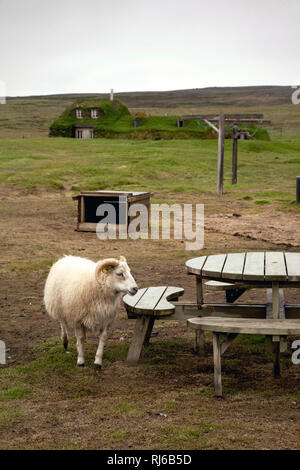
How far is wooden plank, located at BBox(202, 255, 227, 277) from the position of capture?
5863 mm

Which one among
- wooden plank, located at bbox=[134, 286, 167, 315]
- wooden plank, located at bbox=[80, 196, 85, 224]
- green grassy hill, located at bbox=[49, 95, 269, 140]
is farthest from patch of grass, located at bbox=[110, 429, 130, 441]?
green grassy hill, located at bbox=[49, 95, 269, 140]

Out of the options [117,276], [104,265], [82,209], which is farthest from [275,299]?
[82,209]

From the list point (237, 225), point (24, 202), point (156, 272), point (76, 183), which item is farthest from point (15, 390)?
Answer: point (76, 183)

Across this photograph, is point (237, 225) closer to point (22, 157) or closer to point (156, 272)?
point (156, 272)

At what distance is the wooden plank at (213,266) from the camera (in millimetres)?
5863

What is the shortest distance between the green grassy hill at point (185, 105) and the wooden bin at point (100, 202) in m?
69.7

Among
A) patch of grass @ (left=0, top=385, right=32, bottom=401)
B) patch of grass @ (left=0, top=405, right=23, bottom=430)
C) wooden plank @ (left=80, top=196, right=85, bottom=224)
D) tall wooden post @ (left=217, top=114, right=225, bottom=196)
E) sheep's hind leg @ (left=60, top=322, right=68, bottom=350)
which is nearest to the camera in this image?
patch of grass @ (left=0, top=405, right=23, bottom=430)

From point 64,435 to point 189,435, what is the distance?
0.97 meters

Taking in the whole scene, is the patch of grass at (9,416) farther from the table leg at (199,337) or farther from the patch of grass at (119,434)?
the table leg at (199,337)

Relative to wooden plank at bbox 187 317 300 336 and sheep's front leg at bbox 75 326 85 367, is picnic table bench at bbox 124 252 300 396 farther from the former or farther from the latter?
sheep's front leg at bbox 75 326 85 367

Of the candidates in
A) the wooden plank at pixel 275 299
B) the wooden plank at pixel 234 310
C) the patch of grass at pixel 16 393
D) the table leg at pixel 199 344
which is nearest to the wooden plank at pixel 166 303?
the wooden plank at pixel 234 310

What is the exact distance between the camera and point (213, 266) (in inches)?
240

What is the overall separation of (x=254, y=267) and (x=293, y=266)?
1.31 ft

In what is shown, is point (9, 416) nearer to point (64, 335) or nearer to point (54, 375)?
point (54, 375)
